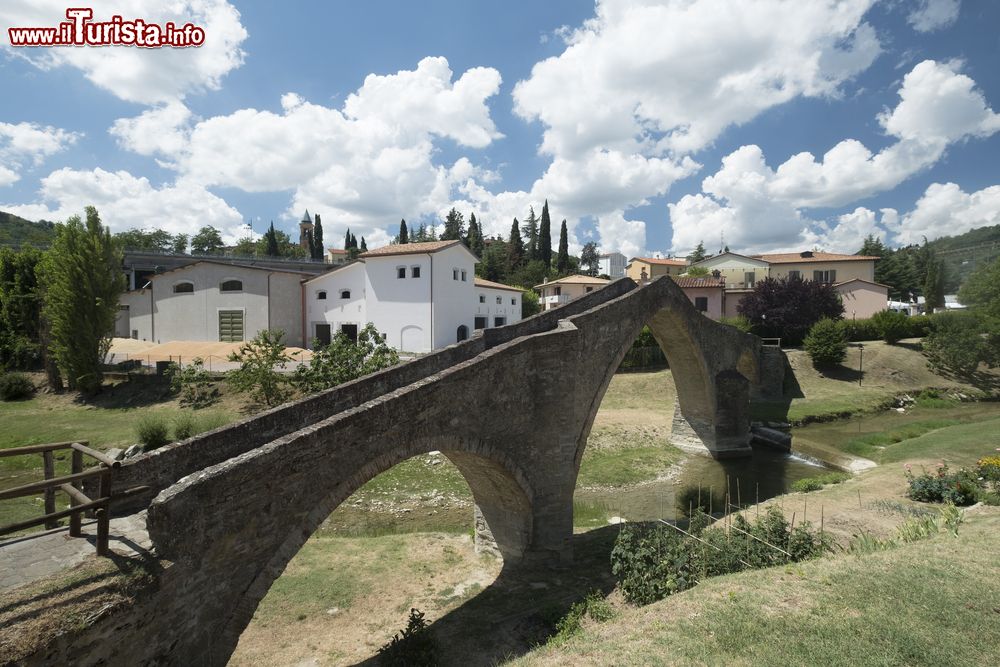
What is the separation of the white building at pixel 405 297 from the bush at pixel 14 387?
16986 mm

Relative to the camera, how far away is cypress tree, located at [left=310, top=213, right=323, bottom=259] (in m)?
81.8

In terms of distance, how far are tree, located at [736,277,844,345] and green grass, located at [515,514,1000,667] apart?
33.2 metres

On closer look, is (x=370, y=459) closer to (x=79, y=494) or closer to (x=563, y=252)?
(x=79, y=494)

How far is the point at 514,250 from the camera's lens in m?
73.8

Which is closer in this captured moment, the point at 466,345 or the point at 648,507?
the point at 466,345

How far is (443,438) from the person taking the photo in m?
9.48

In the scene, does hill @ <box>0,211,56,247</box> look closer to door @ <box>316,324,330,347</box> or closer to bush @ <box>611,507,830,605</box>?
door @ <box>316,324,330,347</box>

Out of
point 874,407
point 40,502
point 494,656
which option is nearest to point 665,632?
point 494,656

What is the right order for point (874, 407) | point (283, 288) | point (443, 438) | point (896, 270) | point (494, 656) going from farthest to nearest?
1. point (896, 270)
2. point (283, 288)
3. point (874, 407)
4. point (443, 438)
5. point (494, 656)

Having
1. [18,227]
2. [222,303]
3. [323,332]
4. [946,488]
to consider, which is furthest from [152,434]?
[18,227]

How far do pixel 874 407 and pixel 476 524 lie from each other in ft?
94.9

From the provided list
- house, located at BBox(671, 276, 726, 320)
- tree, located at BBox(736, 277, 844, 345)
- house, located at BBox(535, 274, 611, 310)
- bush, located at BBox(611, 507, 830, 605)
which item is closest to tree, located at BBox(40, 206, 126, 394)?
bush, located at BBox(611, 507, 830, 605)

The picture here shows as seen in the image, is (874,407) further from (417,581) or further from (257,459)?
(257,459)

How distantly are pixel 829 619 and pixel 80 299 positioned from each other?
38931 mm
